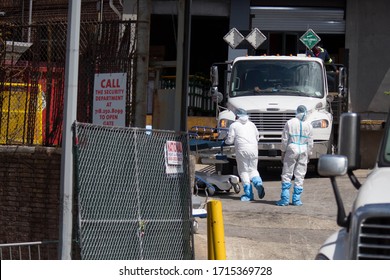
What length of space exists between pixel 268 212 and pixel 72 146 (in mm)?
6663

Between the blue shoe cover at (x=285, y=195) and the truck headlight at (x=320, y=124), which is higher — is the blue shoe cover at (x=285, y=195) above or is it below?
below

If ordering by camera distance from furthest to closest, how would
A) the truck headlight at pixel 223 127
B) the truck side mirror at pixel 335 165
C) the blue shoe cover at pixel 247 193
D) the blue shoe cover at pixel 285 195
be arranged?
the truck headlight at pixel 223 127, the blue shoe cover at pixel 247 193, the blue shoe cover at pixel 285 195, the truck side mirror at pixel 335 165

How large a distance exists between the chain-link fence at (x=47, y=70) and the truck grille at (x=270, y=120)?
26.1ft

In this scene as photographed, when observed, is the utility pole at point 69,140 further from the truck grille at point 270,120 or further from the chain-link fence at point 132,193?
the truck grille at point 270,120

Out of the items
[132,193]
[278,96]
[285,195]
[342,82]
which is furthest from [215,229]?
[342,82]

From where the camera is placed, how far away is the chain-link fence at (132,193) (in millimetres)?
8148

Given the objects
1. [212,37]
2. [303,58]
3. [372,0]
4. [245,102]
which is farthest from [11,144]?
[212,37]

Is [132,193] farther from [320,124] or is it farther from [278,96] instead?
[278,96]

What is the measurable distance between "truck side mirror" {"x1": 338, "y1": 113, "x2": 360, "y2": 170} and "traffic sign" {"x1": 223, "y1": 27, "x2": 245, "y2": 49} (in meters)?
15.2

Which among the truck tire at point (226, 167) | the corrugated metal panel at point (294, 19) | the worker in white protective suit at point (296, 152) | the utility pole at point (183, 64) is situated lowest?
the truck tire at point (226, 167)

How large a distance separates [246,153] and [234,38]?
6.19 m

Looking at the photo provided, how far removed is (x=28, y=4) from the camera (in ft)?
99.5

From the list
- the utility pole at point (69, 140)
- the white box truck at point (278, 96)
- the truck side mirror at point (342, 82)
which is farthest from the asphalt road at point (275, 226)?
the truck side mirror at point (342, 82)

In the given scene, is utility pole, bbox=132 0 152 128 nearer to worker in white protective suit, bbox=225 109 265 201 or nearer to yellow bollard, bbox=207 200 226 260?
yellow bollard, bbox=207 200 226 260
